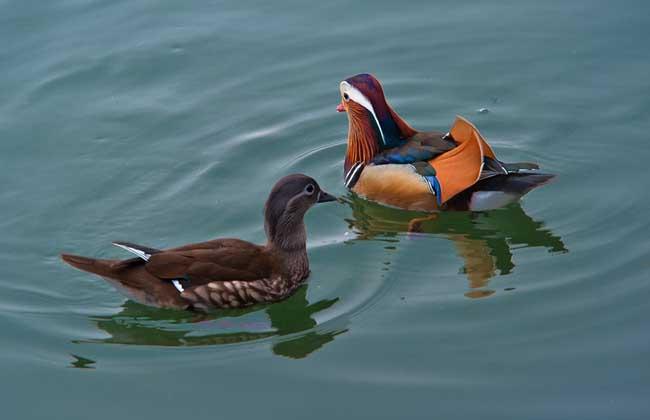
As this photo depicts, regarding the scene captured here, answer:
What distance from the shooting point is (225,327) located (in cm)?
807

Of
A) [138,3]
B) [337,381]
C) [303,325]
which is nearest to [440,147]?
[303,325]

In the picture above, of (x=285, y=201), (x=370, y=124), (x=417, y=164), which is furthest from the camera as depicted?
(x=370, y=124)

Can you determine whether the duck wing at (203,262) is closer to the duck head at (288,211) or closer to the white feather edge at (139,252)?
the white feather edge at (139,252)

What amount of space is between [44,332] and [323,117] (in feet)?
14.3

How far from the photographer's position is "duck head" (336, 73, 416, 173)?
10.3m

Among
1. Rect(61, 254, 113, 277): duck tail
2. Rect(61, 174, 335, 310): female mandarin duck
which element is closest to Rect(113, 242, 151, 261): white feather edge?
Rect(61, 174, 335, 310): female mandarin duck

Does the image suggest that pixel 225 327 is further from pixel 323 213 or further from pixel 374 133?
pixel 374 133

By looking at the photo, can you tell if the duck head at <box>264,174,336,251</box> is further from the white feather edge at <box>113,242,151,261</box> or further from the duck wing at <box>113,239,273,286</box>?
the white feather edge at <box>113,242,151,261</box>

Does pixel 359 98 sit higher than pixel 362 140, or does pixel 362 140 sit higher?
pixel 359 98

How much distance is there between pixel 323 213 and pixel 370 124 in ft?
3.46

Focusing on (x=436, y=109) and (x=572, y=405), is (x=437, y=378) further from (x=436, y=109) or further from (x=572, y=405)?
(x=436, y=109)

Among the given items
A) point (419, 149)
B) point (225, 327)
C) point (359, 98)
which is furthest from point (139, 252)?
point (359, 98)

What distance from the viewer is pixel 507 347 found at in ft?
24.5

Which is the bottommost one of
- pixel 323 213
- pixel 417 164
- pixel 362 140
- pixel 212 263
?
pixel 212 263
